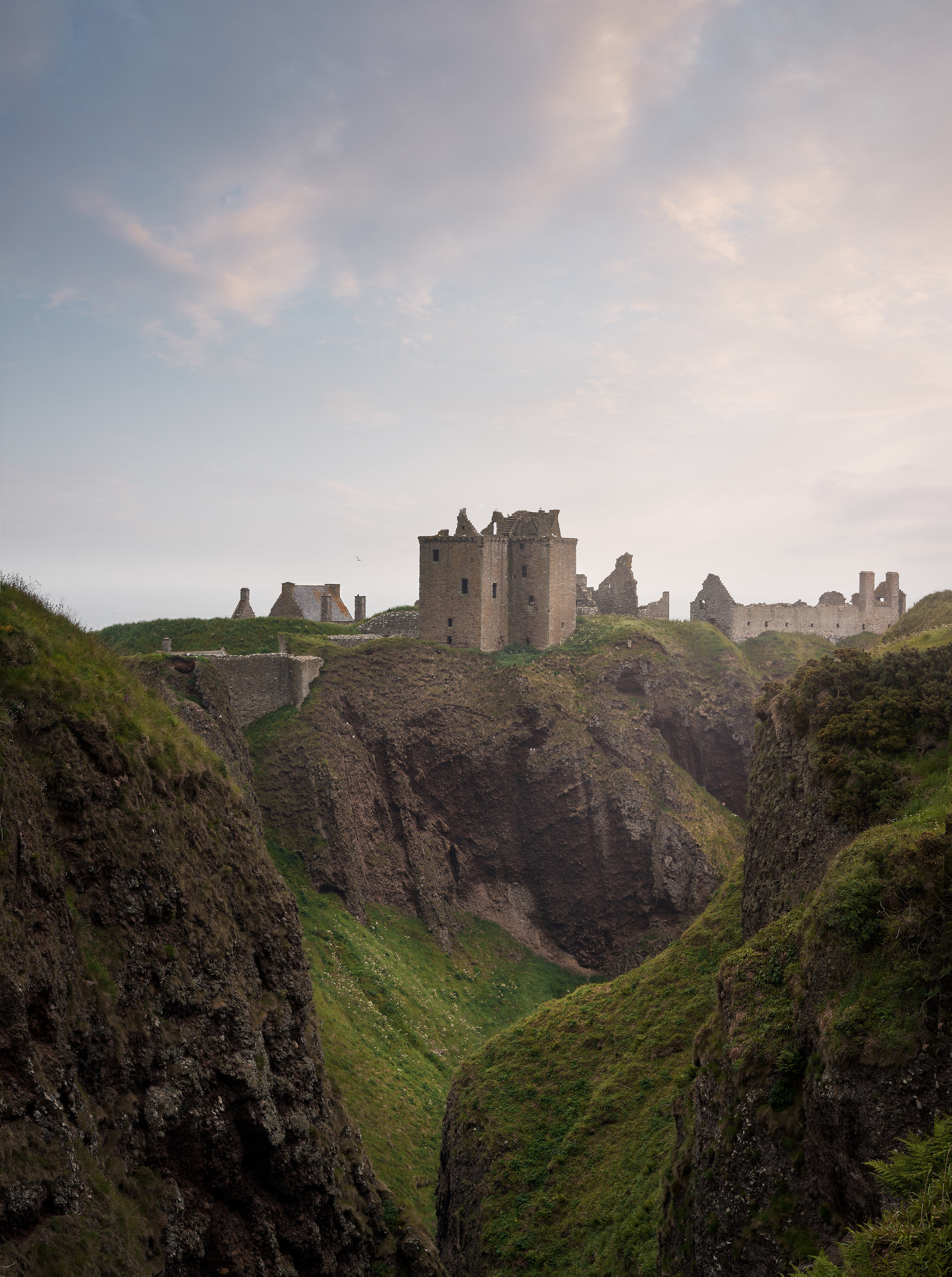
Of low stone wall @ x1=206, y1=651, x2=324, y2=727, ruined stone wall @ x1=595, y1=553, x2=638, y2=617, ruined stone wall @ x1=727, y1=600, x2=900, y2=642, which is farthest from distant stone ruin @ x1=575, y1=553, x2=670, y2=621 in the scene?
low stone wall @ x1=206, y1=651, x2=324, y2=727

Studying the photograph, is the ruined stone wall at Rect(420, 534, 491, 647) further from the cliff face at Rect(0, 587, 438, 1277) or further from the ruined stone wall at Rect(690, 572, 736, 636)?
the cliff face at Rect(0, 587, 438, 1277)

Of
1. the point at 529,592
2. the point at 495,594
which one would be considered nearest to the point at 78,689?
the point at 495,594

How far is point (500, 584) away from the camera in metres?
57.5

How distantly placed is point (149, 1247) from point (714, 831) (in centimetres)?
4227

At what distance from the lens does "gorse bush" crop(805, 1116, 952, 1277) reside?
8.55 m

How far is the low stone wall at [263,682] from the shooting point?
1667 inches

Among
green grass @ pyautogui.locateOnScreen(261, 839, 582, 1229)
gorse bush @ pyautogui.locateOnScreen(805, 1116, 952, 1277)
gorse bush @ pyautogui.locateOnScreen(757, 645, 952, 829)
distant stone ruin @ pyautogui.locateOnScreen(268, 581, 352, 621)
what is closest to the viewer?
gorse bush @ pyautogui.locateOnScreen(805, 1116, 952, 1277)

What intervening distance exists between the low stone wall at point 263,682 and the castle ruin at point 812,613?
36.6 meters

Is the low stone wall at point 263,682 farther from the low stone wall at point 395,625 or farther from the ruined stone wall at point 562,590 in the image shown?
the ruined stone wall at point 562,590

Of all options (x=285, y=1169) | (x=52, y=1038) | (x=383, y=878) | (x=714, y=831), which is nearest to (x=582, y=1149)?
(x=285, y=1169)

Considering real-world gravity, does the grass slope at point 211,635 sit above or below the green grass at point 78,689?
above

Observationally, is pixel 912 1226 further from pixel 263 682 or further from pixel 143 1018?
pixel 263 682

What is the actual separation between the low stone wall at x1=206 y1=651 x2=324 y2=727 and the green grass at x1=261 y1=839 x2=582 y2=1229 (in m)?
7.39

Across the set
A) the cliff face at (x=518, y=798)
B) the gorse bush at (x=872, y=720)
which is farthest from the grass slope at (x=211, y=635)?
the gorse bush at (x=872, y=720)
